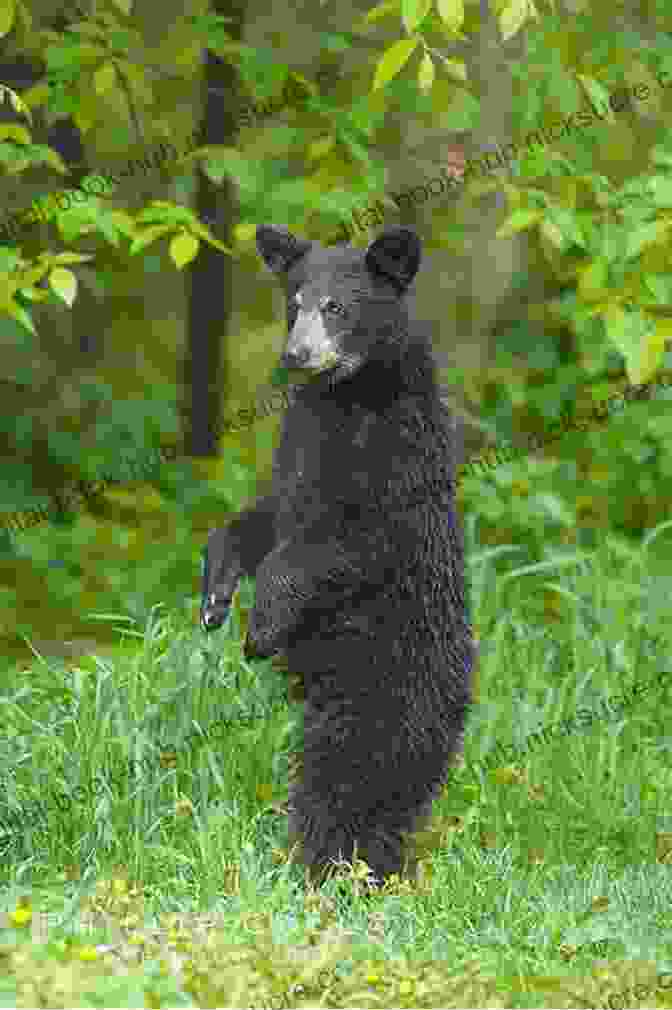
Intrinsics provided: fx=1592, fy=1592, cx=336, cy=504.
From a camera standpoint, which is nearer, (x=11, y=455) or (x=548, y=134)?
(x=548, y=134)

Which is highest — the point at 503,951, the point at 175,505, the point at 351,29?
the point at 351,29

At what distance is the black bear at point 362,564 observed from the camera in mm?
4859

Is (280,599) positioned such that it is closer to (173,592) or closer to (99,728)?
(99,728)

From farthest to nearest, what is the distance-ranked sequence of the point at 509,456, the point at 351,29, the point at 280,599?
the point at 509,456 → the point at 351,29 → the point at 280,599

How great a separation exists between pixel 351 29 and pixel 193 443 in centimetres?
281

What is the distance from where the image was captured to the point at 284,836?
5.22 metres

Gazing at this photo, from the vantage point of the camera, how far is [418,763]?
505 centimetres

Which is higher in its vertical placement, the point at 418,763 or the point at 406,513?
the point at 406,513

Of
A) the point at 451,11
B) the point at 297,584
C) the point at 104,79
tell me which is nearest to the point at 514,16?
the point at 451,11

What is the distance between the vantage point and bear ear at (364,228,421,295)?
4855 millimetres

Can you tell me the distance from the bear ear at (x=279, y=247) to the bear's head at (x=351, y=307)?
123 mm

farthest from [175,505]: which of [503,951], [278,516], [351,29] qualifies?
[503,951]

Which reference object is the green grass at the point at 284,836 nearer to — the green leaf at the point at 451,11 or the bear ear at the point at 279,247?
the bear ear at the point at 279,247

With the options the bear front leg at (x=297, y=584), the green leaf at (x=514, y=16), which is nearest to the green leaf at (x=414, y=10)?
the green leaf at (x=514, y=16)
